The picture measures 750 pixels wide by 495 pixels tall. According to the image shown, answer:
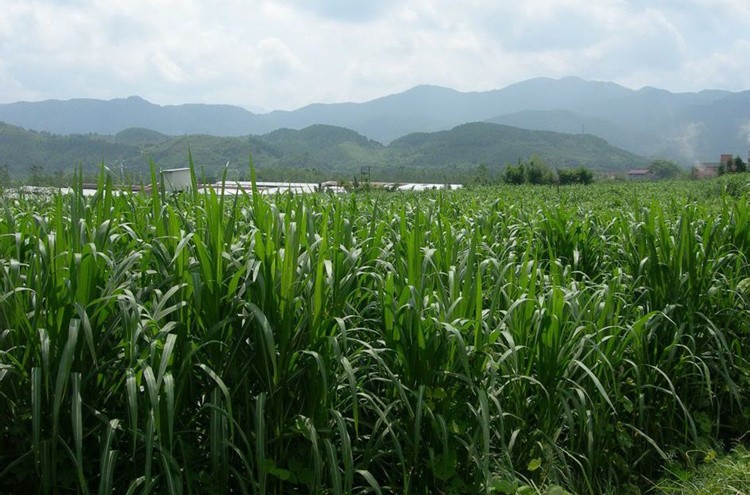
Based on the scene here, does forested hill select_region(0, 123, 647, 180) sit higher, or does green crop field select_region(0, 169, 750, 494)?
forested hill select_region(0, 123, 647, 180)

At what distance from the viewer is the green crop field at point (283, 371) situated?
1.95m

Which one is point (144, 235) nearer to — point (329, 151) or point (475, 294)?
point (475, 294)

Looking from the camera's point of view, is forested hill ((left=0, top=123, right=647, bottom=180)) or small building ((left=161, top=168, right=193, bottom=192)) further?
forested hill ((left=0, top=123, right=647, bottom=180))

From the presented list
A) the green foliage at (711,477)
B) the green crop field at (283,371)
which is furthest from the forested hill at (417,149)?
the green foliage at (711,477)

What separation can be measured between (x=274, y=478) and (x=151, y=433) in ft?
1.83

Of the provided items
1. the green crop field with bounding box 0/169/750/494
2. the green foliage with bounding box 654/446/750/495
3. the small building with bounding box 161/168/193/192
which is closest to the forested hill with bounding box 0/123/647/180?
the small building with bounding box 161/168/193/192

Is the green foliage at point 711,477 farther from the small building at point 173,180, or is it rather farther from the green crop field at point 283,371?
the small building at point 173,180

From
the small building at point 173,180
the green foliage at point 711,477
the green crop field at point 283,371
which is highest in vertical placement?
the small building at point 173,180

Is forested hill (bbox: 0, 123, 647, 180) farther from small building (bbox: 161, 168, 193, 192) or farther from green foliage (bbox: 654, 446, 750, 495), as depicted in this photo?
green foliage (bbox: 654, 446, 750, 495)

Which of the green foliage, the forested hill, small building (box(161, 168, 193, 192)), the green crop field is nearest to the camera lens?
the green crop field

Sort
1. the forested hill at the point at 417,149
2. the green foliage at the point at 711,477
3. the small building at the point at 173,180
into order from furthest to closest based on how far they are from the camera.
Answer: the forested hill at the point at 417,149
the small building at the point at 173,180
the green foliage at the point at 711,477

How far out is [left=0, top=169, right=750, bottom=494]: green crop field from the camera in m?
1.95

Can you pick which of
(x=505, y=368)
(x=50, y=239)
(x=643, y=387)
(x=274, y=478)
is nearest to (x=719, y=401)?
(x=643, y=387)

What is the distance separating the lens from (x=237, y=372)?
83.9 inches
